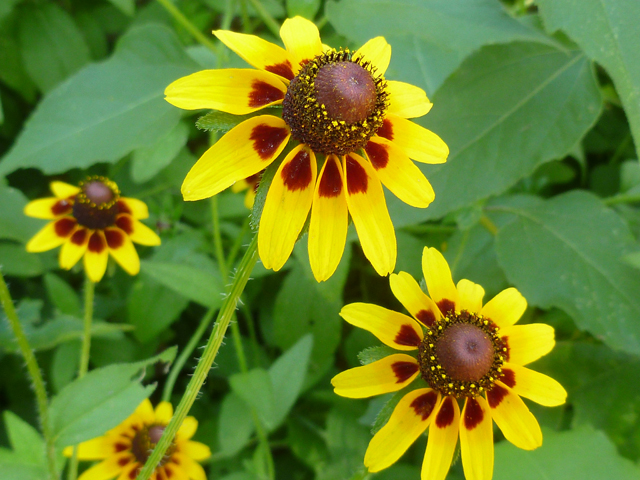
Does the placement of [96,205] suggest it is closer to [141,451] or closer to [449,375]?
[141,451]

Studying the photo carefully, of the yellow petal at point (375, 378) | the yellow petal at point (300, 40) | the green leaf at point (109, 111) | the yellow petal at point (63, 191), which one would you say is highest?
the yellow petal at point (300, 40)

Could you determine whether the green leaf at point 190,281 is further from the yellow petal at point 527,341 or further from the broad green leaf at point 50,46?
the broad green leaf at point 50,46

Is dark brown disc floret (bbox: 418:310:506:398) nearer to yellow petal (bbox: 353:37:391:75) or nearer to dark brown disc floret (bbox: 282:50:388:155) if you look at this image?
dark brown disc floret (bbox: 282:50:388:155)

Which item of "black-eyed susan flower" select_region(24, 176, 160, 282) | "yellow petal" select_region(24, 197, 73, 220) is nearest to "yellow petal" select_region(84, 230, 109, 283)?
"black-eyed susan flower" select_region(24, 176, 160, 282)

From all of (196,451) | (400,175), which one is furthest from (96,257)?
(400,175)

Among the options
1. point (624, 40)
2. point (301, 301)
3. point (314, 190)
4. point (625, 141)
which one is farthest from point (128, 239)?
point (625, 141)

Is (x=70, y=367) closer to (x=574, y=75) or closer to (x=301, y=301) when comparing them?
(x=301, y=301)

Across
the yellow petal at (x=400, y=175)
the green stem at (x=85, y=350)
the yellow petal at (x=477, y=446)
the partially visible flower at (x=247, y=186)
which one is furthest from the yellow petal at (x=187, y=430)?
the yellow petal at (x=400, y=175)

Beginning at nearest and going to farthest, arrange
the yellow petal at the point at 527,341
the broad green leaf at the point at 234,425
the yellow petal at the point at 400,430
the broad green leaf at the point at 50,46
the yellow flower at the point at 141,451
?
the yellow petal at the point at 400,430 → the yellow petal at the point at 527,341 → the yellow flower at the point at 141,451 → the broad green leaf at the point at 234,425 → the broad green leaf at the point at 50,46
